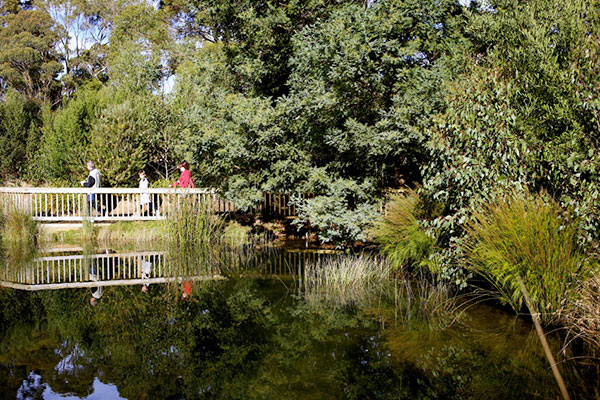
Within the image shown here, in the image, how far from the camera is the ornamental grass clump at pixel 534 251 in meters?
5.07

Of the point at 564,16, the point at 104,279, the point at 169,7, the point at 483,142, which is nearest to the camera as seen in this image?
the point at 564,16

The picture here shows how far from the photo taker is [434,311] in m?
6.05

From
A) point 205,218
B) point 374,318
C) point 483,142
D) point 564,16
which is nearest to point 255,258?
point 205,218

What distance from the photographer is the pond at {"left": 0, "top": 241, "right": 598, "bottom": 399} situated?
158 inches

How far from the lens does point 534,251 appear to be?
17.0 feet

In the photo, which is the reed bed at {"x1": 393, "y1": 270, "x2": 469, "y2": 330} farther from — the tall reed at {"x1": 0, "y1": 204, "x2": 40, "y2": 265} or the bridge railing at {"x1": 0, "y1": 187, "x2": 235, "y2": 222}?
the tall reed at {"x1": 0, "y1": 204, "x2": 40, "y2": 265}

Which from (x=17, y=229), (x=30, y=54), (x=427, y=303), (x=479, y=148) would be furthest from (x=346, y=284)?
(x=30, y=54)

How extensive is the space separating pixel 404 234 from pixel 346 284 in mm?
1367

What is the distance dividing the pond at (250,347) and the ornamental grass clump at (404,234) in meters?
1.16

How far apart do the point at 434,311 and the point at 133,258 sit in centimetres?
630

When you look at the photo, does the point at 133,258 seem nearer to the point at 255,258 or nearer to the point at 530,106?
the point at 255,258

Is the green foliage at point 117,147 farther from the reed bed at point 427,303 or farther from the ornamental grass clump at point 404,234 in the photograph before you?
the reed bed at point 427,303

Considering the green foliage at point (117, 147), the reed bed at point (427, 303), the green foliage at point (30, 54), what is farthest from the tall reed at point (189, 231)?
the green foliage at point (30, 54)

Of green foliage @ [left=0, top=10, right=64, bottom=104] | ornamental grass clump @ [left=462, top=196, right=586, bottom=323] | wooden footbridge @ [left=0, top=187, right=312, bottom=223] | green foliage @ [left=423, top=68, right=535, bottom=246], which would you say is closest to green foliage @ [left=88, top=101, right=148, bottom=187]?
wooden footbridge @ [left=0, top=187, right=312, bottom=223]
